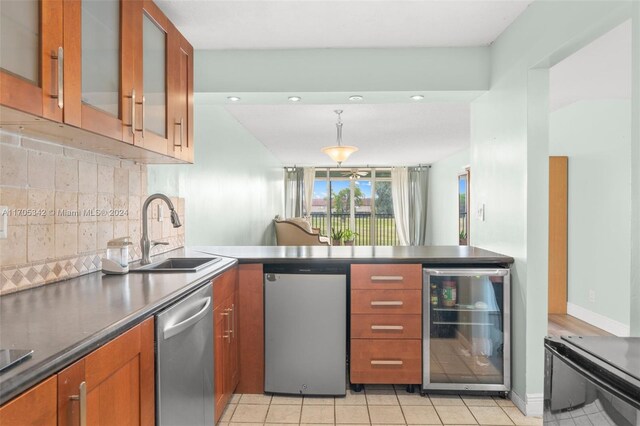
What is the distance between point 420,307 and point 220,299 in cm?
122

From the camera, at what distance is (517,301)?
2.43 metres

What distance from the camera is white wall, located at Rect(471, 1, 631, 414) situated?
6.94ft

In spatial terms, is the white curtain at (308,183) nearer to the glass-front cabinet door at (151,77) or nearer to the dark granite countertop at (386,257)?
the dark granite countertop at (386,257)

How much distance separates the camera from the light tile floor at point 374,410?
Answer: 7.35ft

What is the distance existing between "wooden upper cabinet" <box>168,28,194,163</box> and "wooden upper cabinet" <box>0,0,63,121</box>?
34.3 inches

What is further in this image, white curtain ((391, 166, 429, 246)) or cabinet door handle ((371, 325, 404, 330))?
white curtain ((391, 166, 429, 246))

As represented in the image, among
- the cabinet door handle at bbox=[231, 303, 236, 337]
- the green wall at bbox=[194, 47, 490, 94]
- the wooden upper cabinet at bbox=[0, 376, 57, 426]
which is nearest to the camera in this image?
the wooden upper cabinet at bbox=[0, 376, 57, 426]

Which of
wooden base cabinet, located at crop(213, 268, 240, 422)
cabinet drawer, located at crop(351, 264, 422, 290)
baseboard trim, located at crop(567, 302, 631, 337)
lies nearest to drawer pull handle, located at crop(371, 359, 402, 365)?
cabinet drawer, located at crop(351, 264, 422, 290)

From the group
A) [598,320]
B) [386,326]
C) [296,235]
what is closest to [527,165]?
[386,326]

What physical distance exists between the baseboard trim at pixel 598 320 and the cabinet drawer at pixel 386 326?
2.41 meters

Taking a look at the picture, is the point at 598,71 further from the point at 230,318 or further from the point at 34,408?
the point at 34,408

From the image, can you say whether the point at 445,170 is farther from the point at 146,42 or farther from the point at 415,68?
the point at 146,42

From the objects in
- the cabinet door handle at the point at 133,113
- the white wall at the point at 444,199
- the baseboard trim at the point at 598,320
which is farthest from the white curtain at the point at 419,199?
the cabinet door handle at the point at 133,113

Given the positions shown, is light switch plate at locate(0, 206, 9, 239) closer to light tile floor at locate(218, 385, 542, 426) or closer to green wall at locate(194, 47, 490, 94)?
light tile floor at locate(218, 385, 542, 426)
